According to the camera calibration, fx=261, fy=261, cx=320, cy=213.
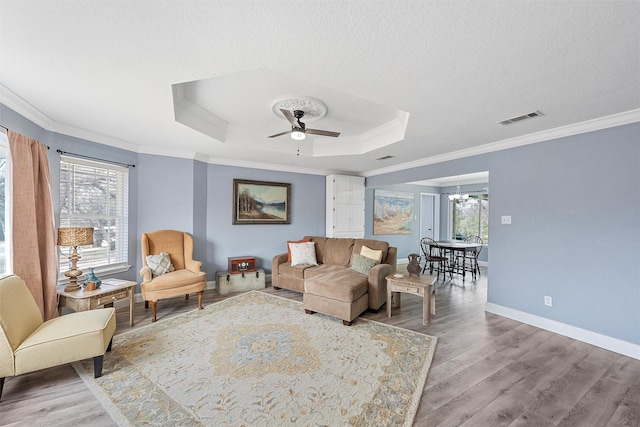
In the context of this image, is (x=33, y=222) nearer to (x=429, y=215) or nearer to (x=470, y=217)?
(x=429, y=215)

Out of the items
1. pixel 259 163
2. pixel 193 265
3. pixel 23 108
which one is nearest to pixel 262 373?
pixel 193 265

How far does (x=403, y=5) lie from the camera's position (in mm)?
1364

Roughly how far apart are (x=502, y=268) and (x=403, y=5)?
3.69 m

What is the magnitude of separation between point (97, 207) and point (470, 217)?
8.78 m

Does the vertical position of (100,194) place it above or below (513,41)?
below

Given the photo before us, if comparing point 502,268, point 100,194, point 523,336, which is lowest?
point 523,336

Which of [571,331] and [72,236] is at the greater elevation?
[72,236]

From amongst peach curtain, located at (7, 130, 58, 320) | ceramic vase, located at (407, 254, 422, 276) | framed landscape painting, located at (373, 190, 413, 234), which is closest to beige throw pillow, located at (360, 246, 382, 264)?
ceramic vase, located at (407, 254, 422, 276)

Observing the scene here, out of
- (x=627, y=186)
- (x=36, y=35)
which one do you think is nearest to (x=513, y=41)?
(x=627, y=186)

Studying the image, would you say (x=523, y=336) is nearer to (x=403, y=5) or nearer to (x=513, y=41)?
(x=513, y=41)

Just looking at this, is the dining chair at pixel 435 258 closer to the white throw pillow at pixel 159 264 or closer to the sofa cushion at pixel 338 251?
the sofa cushion at pixel 338 251

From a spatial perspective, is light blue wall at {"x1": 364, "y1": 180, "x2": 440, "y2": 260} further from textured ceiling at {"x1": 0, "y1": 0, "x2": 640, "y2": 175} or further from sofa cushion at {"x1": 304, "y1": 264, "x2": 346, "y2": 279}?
textured ceiling at {"x1": 0, "y1": 0, "x2": 640, "y2": 175}

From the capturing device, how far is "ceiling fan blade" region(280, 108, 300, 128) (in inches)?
106

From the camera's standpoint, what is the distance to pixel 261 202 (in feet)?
17.5
